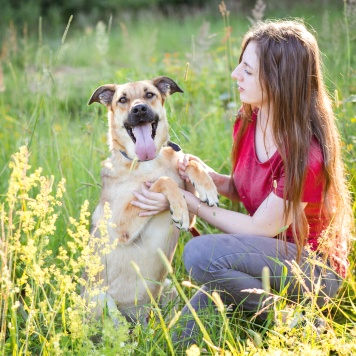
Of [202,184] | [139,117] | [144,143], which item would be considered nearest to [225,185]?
[202,184]

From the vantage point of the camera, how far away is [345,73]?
4.50 meters

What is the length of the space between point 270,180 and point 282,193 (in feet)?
0.66

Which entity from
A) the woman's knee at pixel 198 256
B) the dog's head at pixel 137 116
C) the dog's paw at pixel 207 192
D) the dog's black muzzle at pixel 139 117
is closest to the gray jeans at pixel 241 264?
the woman's knee at pixel 198 256

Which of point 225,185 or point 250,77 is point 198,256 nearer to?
point 225,185

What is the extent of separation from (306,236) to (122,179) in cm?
105

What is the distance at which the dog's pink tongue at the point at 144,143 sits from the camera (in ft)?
11.2

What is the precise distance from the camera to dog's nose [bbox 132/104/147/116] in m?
3.41

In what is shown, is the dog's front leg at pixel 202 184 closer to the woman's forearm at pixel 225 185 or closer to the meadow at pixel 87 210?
the woman's forearm at pixel 225 185

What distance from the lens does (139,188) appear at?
3.39m

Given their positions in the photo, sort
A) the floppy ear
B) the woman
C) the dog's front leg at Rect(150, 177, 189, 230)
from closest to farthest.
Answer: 1. the woman
2. the dog's front leg at Rect(150, 177, 189, 230)
3. the floppy ear

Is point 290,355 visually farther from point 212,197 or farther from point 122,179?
point 122,179

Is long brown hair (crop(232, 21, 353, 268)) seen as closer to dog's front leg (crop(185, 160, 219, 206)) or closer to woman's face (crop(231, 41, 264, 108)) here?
woman's face (crop(231, 41, 264, 108))

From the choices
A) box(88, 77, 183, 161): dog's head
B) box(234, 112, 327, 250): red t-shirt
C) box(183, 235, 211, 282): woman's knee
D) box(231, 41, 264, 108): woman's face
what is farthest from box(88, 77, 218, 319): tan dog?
box(231, 41, 264, 108): woman's face

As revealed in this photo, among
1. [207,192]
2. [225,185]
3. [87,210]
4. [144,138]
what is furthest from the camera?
[87,210]
